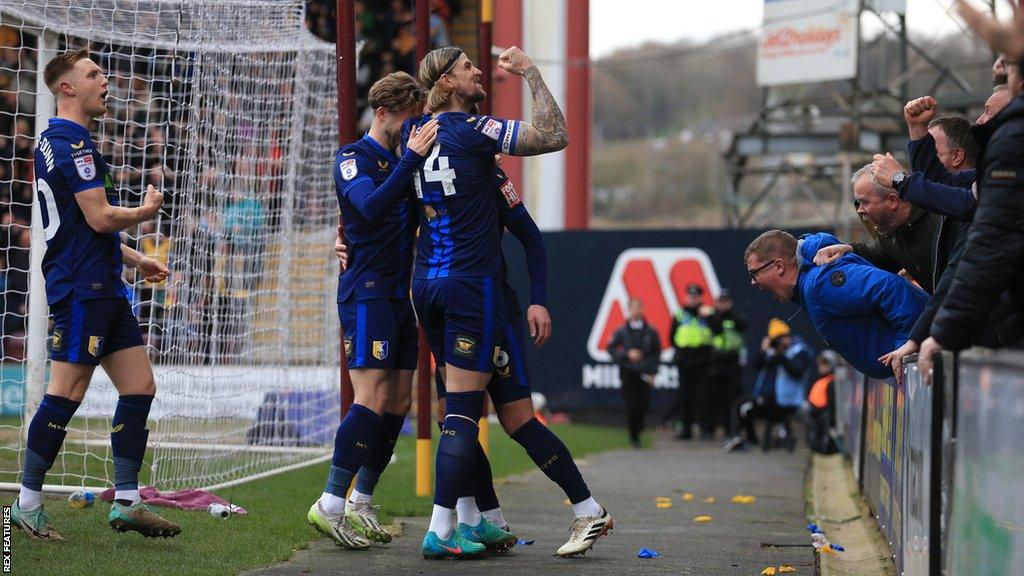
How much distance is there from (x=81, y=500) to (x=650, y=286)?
12.4 meters

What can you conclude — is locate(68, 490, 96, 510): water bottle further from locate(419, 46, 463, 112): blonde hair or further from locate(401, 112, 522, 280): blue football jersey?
locate(419, 46, 463, 112): blonde hair

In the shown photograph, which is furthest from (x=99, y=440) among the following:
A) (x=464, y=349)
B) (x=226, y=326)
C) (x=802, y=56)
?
(x=802, y=56)

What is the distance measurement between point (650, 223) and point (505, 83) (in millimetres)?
64719

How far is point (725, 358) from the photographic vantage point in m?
16.7

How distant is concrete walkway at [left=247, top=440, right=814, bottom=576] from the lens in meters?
5.50

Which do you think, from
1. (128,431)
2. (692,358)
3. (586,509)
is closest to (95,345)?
(128,431)

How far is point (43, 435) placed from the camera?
558cm

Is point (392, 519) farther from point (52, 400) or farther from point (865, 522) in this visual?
point (865, 522)

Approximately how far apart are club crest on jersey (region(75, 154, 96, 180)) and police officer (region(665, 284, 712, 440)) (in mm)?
12046

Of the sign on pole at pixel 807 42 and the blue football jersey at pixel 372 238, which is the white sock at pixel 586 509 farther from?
the sign on pole at pixel 807 42

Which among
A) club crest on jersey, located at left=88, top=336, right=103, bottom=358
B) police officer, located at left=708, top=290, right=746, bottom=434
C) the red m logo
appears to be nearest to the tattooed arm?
club crest on jersey, located at left=88, top=336, right=103, bottom=358

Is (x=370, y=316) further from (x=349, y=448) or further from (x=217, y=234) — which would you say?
(x=217, y=234)

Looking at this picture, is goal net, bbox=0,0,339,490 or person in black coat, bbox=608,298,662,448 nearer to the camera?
goal net, bbox=0,0,339,490

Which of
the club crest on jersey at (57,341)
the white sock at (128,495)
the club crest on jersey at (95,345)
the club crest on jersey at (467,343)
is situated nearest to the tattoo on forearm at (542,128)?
the club crest on jersey at (467,343)
